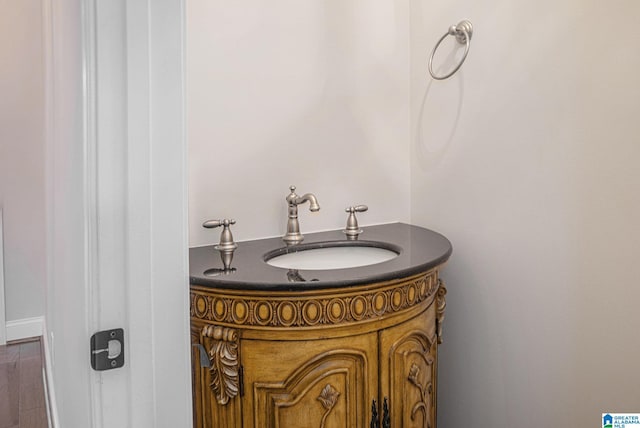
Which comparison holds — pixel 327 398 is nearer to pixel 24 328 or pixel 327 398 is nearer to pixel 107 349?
pixel 107 349

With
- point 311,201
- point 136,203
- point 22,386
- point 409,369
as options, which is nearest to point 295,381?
point 409,369

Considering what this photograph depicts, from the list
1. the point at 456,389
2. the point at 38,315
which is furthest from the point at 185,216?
the point at 38,315

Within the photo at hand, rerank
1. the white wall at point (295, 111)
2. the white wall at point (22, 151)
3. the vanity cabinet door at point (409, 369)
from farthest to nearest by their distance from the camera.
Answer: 1. the white wall at point (22, 151)
2. the white wall at point (295, 111)
3. the vanity cabinet door at point (409, 369)

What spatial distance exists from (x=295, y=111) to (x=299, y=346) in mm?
903

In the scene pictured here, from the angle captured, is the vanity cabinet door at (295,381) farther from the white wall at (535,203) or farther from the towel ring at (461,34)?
the towel ring at (461,34)

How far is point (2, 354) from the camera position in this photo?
3.02 metres

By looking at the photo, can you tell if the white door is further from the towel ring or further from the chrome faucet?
the towel ring

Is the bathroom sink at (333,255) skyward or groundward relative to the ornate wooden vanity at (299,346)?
skyward

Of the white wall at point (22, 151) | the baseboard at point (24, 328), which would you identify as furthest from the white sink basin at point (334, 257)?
the baseboard at point (24, 328)

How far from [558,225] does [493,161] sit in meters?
0.32

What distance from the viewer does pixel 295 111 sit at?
1.85 metres

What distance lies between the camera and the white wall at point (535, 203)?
1.35 m

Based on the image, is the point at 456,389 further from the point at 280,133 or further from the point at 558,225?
the point at 280,133

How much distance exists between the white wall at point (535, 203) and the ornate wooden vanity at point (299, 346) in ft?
1.56
